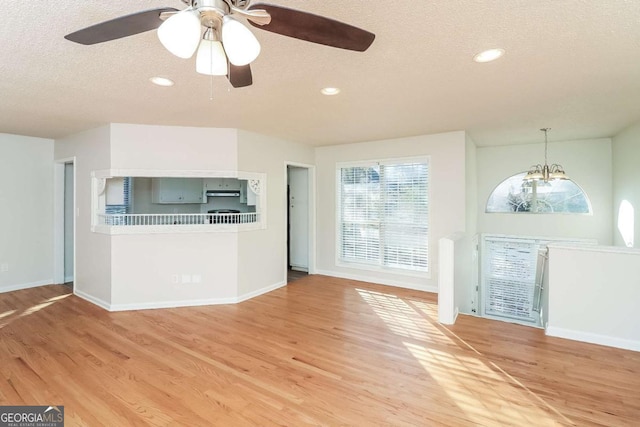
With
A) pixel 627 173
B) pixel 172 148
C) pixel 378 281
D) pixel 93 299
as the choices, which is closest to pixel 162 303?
pixel 93 299

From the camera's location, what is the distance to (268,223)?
4.66 metres

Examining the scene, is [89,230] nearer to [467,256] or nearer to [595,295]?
[467,256]

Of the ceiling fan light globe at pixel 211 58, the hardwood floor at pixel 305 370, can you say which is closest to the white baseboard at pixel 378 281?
the hardwood floor at pixel 305 370

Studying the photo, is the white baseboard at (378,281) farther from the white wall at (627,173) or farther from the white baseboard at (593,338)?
the white wall at (627,173)

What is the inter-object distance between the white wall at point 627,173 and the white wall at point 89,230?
6.73 m

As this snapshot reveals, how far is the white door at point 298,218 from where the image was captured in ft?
19.3

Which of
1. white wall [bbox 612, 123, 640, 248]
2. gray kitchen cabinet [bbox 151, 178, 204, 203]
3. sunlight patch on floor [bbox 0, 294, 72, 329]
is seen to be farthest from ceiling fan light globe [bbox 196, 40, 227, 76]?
white wall [bbox 612, 123, 640, 248]

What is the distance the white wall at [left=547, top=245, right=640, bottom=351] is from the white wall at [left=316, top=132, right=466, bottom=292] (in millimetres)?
1470

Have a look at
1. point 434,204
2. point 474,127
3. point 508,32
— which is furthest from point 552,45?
point 434,204

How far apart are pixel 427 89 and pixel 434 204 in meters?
2.25

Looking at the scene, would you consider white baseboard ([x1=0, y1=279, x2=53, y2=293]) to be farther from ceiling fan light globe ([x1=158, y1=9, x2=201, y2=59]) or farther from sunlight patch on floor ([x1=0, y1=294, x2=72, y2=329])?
ceiling fan light globe ([x1=158, y1=9, x2=201, y2=59])

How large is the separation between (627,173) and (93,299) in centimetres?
756

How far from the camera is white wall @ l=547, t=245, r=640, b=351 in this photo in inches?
112

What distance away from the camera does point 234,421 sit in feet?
6.28
